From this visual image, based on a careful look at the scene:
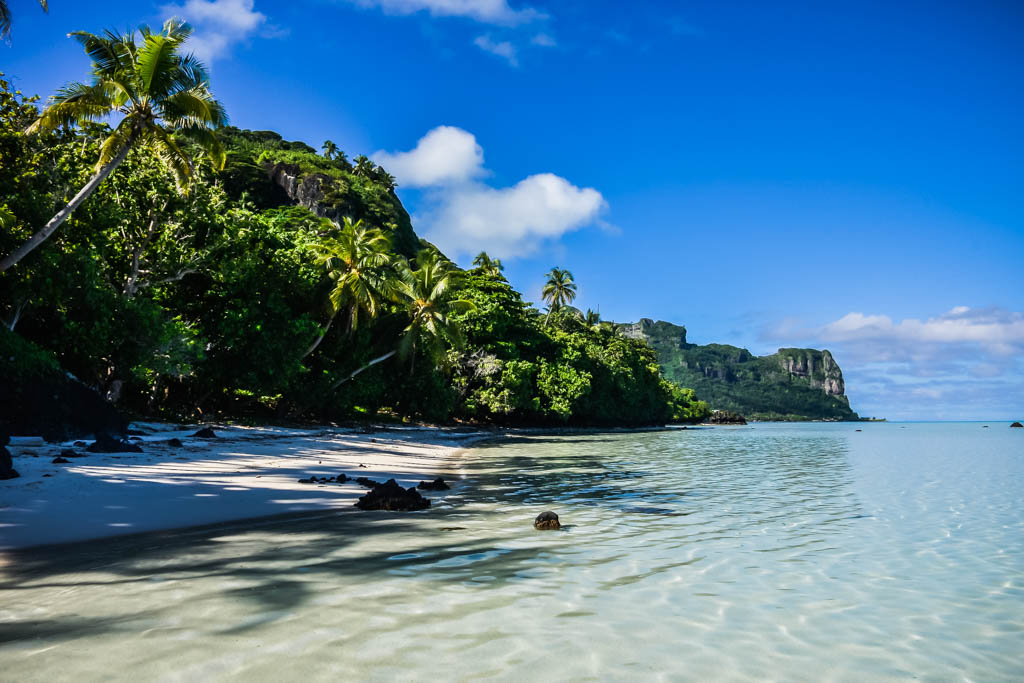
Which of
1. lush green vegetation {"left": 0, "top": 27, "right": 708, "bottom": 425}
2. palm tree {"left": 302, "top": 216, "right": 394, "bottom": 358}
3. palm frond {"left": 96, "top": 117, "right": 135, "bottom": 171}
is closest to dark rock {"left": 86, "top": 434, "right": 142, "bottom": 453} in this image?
lush green vegetation {"left": 0, "top": 27, "right": 708, "bottom": 425}

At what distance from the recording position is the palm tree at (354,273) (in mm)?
A: 27453

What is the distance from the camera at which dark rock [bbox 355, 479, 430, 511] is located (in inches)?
346

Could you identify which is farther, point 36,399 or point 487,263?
point 487,263

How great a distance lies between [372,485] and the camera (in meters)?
10.5

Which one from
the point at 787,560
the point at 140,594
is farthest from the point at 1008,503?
the point at 140,594

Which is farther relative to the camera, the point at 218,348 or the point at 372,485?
the point at 218,348

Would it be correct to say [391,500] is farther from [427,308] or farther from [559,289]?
[559,289]

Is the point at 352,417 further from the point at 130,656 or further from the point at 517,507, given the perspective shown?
the point at 130,656

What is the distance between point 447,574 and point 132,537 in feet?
12.4

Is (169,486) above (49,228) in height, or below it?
below

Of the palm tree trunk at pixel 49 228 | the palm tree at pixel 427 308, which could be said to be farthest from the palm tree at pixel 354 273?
the palm tree trunk at pixel 49 228

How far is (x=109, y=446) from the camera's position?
39.8 feet

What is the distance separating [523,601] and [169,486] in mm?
7112

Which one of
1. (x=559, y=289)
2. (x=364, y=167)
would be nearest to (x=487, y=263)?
(x=559, y=289)
